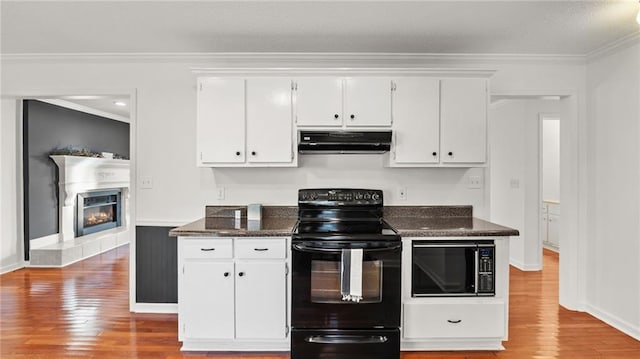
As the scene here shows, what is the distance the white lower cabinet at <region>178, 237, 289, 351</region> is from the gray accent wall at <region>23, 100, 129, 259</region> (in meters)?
3.69

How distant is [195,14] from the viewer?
251 cm

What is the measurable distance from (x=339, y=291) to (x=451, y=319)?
86 centimetres

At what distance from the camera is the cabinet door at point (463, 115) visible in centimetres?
291

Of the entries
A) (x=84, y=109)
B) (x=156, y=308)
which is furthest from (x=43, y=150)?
(x=156, y=308)

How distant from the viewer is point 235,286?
2.56 m

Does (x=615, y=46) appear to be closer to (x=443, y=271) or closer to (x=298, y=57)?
Answer: (x=443, y=271)

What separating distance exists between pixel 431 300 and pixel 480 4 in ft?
6.71

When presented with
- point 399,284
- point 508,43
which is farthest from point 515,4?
point 399,284

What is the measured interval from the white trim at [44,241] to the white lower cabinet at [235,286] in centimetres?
366

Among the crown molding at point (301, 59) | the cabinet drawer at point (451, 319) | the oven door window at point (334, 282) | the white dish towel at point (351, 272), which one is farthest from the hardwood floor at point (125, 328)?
the crown molding at point (301, 59)

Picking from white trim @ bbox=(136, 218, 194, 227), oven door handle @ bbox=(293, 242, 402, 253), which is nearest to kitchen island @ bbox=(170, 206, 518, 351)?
oven door handle @ bbox=(293, 242, 402, 253)

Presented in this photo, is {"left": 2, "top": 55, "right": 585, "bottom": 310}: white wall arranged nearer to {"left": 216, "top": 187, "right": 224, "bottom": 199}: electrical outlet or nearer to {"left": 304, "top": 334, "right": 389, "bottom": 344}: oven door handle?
{"left": 216, "top": 187, "right": 224, "bottom": 199}: electrical outlet

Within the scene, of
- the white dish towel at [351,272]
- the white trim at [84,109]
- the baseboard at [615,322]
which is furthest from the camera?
the white trim at [84,109]

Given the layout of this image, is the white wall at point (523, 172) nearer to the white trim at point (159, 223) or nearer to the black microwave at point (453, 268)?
the black microwave at point (453, 268)
